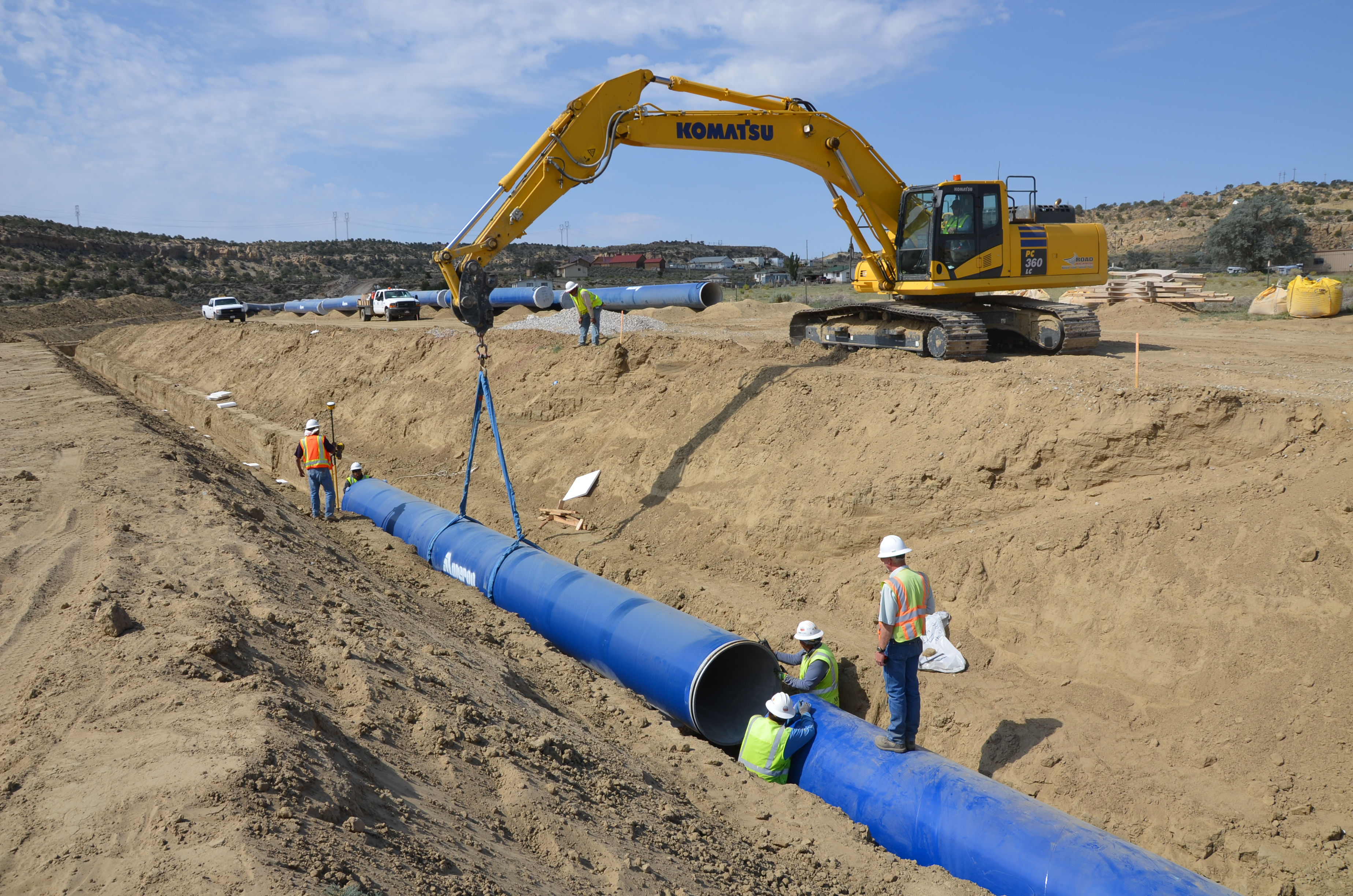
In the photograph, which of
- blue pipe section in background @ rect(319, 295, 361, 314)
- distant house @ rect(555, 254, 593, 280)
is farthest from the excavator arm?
distant house @ rect(555, 254, 593, 280)

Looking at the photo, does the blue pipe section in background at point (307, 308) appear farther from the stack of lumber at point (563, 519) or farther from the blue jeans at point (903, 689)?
the blue jeans at point (903, 689)

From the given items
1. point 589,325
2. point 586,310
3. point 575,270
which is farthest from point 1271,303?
point 575,270

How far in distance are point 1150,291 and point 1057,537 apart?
1800 cm

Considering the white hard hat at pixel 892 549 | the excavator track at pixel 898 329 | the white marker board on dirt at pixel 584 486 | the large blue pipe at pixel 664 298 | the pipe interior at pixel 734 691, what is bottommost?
the pipe interior at pixel 734 691

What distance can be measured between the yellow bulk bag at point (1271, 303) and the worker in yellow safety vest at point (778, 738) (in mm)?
19414

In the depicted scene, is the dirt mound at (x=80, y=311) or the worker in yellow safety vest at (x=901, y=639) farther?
the dirt mound at (x=80, y=311)

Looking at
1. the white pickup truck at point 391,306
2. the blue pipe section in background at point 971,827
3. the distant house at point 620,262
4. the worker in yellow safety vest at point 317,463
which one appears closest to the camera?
the blue pipe section in background at point 971,827

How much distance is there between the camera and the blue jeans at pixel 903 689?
6.16 m

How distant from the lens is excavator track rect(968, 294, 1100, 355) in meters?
12.8

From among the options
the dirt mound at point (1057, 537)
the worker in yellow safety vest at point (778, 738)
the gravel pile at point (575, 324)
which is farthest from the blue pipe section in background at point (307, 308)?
the worker in yellow safety vest at point (778, 738)

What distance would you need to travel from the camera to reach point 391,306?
121 feet

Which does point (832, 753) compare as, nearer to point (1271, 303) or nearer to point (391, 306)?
point (1271, 303)

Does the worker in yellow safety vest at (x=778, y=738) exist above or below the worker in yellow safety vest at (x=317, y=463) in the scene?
below

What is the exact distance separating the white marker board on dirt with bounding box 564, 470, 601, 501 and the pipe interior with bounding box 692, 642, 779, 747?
218 inches
